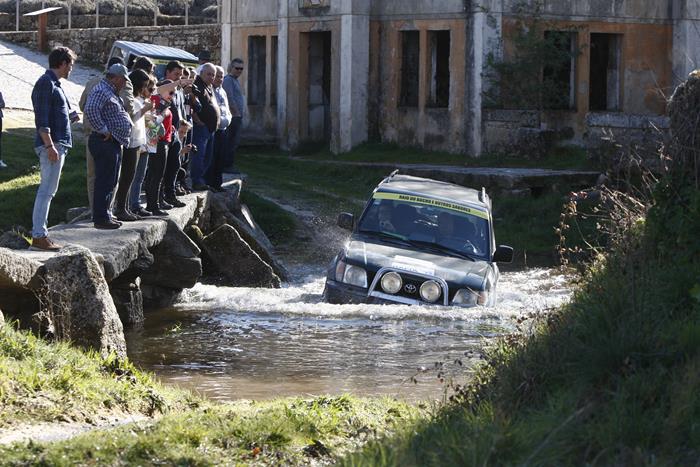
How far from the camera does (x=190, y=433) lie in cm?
715

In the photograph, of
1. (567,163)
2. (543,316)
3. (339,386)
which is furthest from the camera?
A: (567,163)

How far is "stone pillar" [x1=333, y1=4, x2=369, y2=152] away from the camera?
27531 mm

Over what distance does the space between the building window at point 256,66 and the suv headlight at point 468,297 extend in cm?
1941

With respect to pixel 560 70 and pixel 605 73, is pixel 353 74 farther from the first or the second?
pixel 605 73

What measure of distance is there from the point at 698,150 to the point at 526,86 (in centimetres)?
1632

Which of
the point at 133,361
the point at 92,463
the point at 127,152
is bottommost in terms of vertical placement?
the point at 133,361

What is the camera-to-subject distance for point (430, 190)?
14.5 meters

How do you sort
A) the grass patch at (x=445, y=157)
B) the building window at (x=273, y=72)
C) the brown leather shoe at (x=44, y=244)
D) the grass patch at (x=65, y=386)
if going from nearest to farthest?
the grass patch at (x=65, y=386), the brown leather shoe at (x=44, y=244), the grass patch at (x=445, y=157), the building window at (x=273, y=72)

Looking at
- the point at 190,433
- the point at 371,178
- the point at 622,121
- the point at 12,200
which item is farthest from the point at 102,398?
the point at 371,178

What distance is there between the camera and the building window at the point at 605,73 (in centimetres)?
2758

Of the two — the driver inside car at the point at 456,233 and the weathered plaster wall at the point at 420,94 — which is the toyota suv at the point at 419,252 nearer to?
the driver inside car at the point at 456,233

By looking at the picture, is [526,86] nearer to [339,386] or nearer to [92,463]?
[339,386]

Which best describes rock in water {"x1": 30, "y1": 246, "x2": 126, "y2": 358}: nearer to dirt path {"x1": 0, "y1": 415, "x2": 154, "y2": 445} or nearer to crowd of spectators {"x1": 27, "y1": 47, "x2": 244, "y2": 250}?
crowd of spectators {"x1": 27, "y1": 47, "x2": 244, "y2": 250}

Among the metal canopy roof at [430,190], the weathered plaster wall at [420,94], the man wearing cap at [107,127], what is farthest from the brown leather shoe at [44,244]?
the weathered plaster wall at [420,94]
